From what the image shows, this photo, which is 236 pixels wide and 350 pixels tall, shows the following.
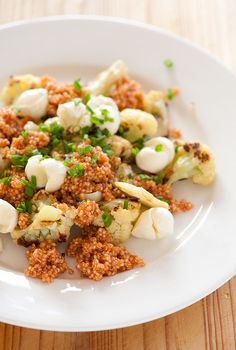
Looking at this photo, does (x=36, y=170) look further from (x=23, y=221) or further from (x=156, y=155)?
(x=156, y=155)

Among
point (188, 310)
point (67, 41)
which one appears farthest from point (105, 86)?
point (188, 310)

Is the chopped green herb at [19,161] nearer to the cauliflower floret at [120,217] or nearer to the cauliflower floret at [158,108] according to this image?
the cauliflower floret at [120,217]

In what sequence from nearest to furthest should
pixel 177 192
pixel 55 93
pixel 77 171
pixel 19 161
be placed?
pixel 77 171 < pixel 19 161 < pixel 177 192 < pixel 55 93

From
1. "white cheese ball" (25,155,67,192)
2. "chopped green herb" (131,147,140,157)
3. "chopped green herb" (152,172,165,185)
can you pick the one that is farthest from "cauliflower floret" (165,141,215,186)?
"white cheese ball" (25,155,67,192)

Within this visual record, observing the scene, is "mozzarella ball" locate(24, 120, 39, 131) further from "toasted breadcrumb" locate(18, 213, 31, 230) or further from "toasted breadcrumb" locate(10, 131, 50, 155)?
"toasted breadcrumb" locate(18, 213, 31, 230)

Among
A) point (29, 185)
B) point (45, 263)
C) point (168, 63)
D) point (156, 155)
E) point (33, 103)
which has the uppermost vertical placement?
point (168, 63)

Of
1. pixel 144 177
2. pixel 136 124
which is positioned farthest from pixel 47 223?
pixel 136 124

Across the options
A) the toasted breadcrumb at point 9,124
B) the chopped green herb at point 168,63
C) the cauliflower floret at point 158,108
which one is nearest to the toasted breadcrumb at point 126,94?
the cauliflower floret at point 158,108
